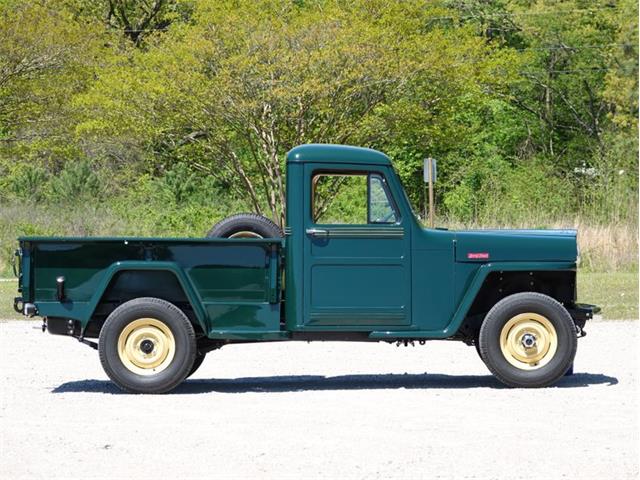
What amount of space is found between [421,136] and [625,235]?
12026 mm

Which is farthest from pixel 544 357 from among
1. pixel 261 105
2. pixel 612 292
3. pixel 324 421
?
pixel 261 105

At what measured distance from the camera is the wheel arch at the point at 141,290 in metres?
10.7

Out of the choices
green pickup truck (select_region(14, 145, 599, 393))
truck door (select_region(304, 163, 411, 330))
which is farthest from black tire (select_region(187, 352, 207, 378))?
truck door (select_region(304, 163, 411, 330))

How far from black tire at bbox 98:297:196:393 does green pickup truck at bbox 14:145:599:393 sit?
0.04 feet

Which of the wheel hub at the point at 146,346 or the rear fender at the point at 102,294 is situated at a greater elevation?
the rear fender at the point at 102,294

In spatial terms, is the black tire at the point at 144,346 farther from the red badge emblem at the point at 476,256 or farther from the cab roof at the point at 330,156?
the red badge emblem at the point at 476,256

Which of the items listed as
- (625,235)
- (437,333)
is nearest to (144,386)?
(437,333)

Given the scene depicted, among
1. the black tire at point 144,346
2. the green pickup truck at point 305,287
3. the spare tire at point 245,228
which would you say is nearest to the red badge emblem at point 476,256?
the green pickup truck at point 305,287

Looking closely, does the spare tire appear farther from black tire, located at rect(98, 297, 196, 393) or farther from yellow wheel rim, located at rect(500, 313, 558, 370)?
yellow wheel rim, located at rect(500, 313, 558, 370)

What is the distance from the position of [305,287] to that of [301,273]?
0.40 feet

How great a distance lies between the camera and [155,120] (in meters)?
35.5

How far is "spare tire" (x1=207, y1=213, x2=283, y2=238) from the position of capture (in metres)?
11.6

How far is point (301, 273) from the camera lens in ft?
35.6

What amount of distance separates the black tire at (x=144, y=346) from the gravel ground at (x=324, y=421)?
202 mm
